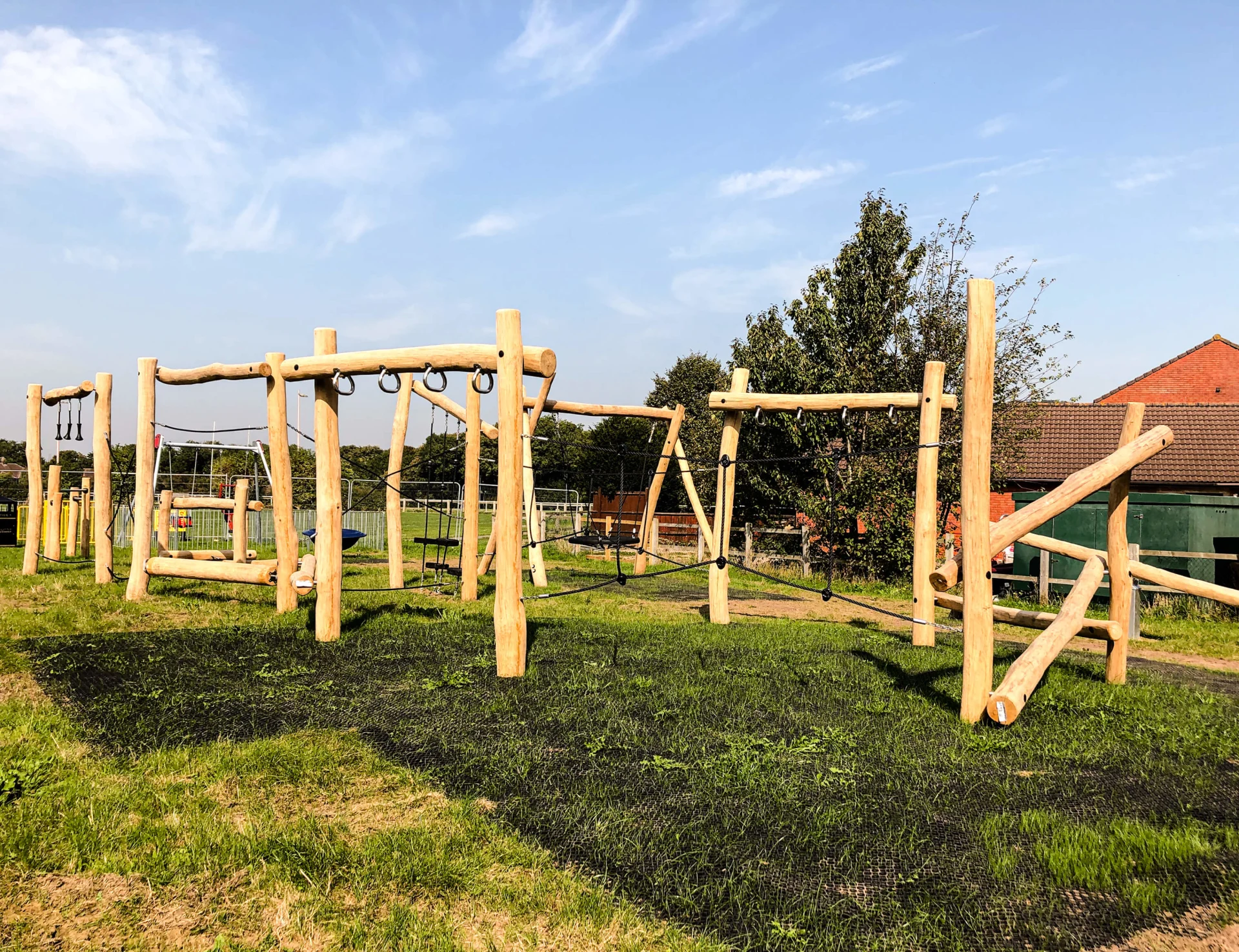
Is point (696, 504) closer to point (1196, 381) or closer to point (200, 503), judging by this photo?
point (200, 503)

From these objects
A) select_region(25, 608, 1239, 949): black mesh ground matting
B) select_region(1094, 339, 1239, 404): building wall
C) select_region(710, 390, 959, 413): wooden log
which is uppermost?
select_region(1094, 339, 1239, 404): building wall

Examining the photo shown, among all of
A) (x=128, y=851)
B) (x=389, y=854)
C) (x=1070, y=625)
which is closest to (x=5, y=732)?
(x=128, y=851)

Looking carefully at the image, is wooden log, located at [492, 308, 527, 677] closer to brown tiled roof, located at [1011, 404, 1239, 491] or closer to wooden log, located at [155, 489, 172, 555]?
wooden log, located at [155, 489, 172, 555]

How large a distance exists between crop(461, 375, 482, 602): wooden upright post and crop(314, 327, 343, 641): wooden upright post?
1.82m

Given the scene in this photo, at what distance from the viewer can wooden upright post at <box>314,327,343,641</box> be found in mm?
7484

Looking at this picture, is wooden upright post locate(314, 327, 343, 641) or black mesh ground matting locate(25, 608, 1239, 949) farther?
wooden upright post locate(314, 327, 343, 641)

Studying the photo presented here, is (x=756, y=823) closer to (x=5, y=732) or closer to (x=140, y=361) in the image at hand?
(x=5, y=732)

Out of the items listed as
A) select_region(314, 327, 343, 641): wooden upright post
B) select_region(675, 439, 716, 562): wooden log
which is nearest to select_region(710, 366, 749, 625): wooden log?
select_region(675, 439, 716, 562): wooden log

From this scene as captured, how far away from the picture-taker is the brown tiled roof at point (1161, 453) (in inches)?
1016

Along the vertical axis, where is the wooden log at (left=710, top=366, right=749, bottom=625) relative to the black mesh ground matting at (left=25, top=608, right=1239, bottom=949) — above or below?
above

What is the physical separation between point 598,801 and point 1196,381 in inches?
1587

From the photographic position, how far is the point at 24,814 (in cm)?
342

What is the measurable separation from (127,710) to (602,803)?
312 centimetres

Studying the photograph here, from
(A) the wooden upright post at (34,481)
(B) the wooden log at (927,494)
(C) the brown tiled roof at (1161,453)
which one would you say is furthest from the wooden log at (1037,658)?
(C) the brown tiled roof at (1161,453)
